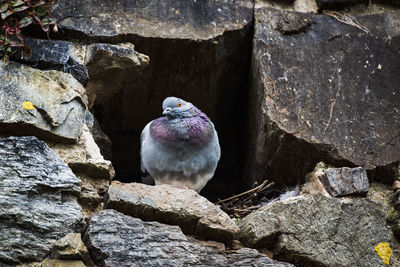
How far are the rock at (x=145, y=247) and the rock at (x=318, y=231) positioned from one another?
0.26 metres

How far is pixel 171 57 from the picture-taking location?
4.31 metres

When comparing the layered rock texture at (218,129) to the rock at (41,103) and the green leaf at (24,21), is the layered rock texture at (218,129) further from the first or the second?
the green leaf at (24,21)

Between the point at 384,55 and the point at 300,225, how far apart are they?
1739mm

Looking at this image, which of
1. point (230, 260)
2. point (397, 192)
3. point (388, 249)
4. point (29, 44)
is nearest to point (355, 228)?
point (388, 249)

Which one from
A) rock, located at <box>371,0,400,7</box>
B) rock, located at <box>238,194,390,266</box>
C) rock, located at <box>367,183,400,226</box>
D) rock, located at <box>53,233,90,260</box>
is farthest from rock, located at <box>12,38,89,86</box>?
rock, located at <box>371,0,400,7</box>

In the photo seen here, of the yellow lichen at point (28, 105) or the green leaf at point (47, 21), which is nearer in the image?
the yellow lichen at point (28, 105)

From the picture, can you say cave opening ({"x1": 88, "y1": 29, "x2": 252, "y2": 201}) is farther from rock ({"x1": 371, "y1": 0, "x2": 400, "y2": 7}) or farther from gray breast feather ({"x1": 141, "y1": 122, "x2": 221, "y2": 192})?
rock ({"x1": 371, "y1": 0, "x2": 400, "y2": 7})

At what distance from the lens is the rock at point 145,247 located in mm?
2559

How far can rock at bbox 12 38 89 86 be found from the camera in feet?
→ 11.5

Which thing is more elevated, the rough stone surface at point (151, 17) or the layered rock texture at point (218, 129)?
the rough stone surface at point (151, 17)

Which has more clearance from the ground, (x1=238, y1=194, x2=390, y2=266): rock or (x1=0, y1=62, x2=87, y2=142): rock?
(x1=0, y1=62, x2=87, y2=142): rock

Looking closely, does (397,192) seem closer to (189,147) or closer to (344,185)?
(344,185)

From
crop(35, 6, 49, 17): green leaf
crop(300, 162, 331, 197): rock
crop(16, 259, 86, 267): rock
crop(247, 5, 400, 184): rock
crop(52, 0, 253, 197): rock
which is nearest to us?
crop(16, 259, 86, 267): rock

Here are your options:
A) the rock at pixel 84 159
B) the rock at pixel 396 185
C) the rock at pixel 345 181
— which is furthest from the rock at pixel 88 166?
the rock at pixel 396 185
